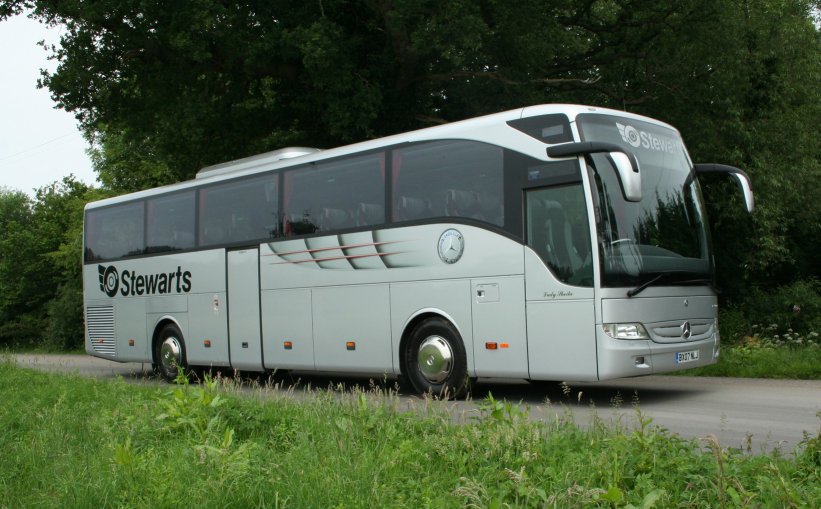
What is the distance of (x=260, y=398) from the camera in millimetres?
8648

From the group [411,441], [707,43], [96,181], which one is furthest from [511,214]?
[96,181]

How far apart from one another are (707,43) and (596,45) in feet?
13.0

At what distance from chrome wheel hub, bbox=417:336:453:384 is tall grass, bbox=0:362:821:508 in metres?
3.72

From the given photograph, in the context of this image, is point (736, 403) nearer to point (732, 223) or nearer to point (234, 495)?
point (234, 495)

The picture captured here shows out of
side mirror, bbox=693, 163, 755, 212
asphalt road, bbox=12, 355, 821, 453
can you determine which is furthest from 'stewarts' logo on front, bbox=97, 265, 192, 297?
side mirror, bbox=693, 163, 755, 212

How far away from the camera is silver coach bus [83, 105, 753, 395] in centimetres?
1011

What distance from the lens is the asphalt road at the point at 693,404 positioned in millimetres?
7840

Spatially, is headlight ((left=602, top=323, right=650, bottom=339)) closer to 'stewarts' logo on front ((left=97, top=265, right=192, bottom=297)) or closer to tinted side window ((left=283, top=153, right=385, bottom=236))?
tinted side window ((left=283, top=153, right=385, bottom=236))

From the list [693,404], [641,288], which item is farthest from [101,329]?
[693,404]

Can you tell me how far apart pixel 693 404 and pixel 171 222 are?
10218 mm

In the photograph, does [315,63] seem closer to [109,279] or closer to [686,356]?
[109,279]

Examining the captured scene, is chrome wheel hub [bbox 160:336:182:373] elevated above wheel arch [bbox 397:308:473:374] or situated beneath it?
situated beneath

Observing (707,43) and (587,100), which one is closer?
(707,43)

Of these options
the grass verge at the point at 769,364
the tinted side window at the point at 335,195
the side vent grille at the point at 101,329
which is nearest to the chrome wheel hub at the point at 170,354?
the side vent grille at the point at 101,329
